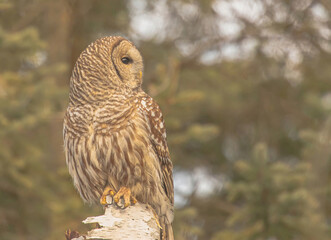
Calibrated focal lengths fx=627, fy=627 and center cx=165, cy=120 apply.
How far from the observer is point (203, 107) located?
31.7 ft

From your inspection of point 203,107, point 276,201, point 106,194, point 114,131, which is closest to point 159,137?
point 114,131

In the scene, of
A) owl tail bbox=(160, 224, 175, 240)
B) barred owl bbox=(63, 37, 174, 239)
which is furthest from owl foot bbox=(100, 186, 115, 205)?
owl tail bbox=(160, 224, 175, 240)

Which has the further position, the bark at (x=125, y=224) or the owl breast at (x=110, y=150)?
the owl breast at (x=110, y=150)

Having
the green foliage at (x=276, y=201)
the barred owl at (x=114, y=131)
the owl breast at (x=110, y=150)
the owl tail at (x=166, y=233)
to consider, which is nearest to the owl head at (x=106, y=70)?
the barred owl at (x=114, y=131)

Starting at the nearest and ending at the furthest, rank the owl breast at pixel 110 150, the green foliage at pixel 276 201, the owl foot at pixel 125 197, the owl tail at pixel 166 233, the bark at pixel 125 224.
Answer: the bark at pixel 125 224 → the owl foot at pixel 125 197 → the owl breast at pixel 110 150 → the owl tail at pixel 166 233 → the green foliage at pixel 276 201

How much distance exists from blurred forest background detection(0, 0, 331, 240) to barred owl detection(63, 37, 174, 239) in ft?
4.31

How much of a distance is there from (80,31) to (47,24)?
521 millimetres

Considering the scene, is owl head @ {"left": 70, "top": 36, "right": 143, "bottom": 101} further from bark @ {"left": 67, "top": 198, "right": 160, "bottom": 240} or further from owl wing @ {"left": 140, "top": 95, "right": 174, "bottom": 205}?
bark @ {"left": 67, "top": 198, "right": 160, "bottom": 240}

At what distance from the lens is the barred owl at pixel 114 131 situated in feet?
15.2

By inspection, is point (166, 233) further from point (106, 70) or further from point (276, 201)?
point (276, 201)

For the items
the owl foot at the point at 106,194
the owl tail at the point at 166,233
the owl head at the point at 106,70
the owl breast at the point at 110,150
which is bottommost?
the owl tail at the point at 166,233

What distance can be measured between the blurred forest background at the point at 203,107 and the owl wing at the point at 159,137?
104 centimetres

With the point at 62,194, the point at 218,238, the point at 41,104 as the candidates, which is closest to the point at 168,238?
the point at 218,238

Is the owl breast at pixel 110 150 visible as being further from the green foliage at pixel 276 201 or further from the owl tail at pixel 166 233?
the green foliage at pixel 276 201
